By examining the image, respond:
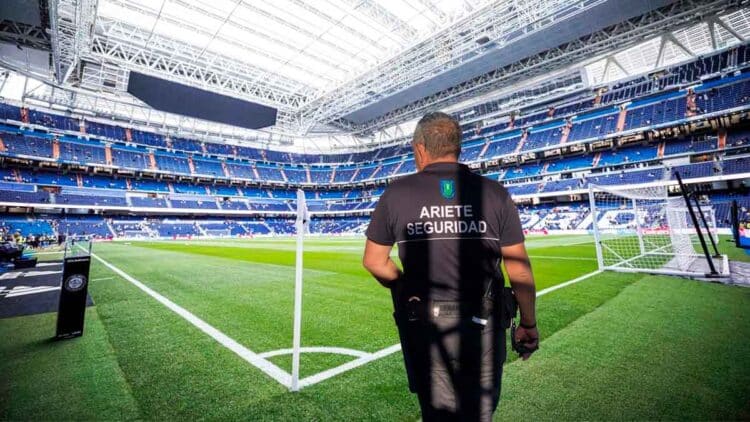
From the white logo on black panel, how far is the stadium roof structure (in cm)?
2084

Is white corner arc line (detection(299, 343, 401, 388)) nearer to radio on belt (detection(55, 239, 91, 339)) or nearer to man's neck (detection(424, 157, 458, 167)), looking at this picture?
man's neck (detection(424, 157, 458, 167))

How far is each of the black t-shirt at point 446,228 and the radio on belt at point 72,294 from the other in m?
4.10

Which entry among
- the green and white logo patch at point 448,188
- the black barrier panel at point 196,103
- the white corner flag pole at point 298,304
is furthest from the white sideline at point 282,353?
the black barrier panel at point 196,103

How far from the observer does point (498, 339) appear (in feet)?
4.76

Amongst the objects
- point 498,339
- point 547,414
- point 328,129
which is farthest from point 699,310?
point 328,129

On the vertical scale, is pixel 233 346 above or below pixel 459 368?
below

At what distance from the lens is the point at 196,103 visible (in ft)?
96.9

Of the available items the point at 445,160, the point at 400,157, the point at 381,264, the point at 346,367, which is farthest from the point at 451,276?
the point at 400,157

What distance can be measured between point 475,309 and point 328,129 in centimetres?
4867

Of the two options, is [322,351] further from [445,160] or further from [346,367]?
[445,160]

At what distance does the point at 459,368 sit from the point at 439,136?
1.16 meters

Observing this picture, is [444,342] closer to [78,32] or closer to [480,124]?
[78,32]

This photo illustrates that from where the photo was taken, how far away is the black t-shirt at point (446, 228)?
4.82ft

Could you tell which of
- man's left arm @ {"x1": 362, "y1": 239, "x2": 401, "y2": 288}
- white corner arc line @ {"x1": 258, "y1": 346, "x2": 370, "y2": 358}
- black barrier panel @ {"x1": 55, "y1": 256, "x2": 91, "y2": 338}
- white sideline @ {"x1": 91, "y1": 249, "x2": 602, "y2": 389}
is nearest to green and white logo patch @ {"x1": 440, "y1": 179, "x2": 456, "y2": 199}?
man's left arm @ {"x1": 362, "y1": 239, "x2": 401, "y2": 288}
